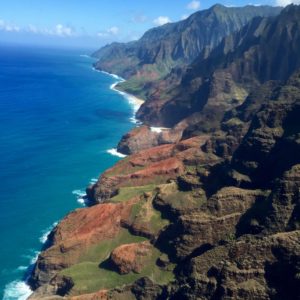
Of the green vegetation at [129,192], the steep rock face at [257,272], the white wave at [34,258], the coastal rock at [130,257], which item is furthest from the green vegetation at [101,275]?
the green vegetation at [129,192]

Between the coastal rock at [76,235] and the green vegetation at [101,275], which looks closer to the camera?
the green vegetation at [101,275]

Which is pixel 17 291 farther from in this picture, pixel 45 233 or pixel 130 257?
pixel 45 233

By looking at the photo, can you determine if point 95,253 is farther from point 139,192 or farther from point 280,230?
point 280,230

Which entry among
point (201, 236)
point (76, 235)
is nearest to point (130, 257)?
point (201, 236)

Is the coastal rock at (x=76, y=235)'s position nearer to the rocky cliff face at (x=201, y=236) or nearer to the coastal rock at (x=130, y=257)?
the rocky cliff face at (x=201, y=236)

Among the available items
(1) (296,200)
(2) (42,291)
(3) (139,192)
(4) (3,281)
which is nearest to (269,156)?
(1) (296,200)

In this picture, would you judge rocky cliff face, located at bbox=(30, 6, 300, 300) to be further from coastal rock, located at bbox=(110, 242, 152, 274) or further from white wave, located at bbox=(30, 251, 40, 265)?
white wave, located at bbox=(30, 251, 40, 265)
